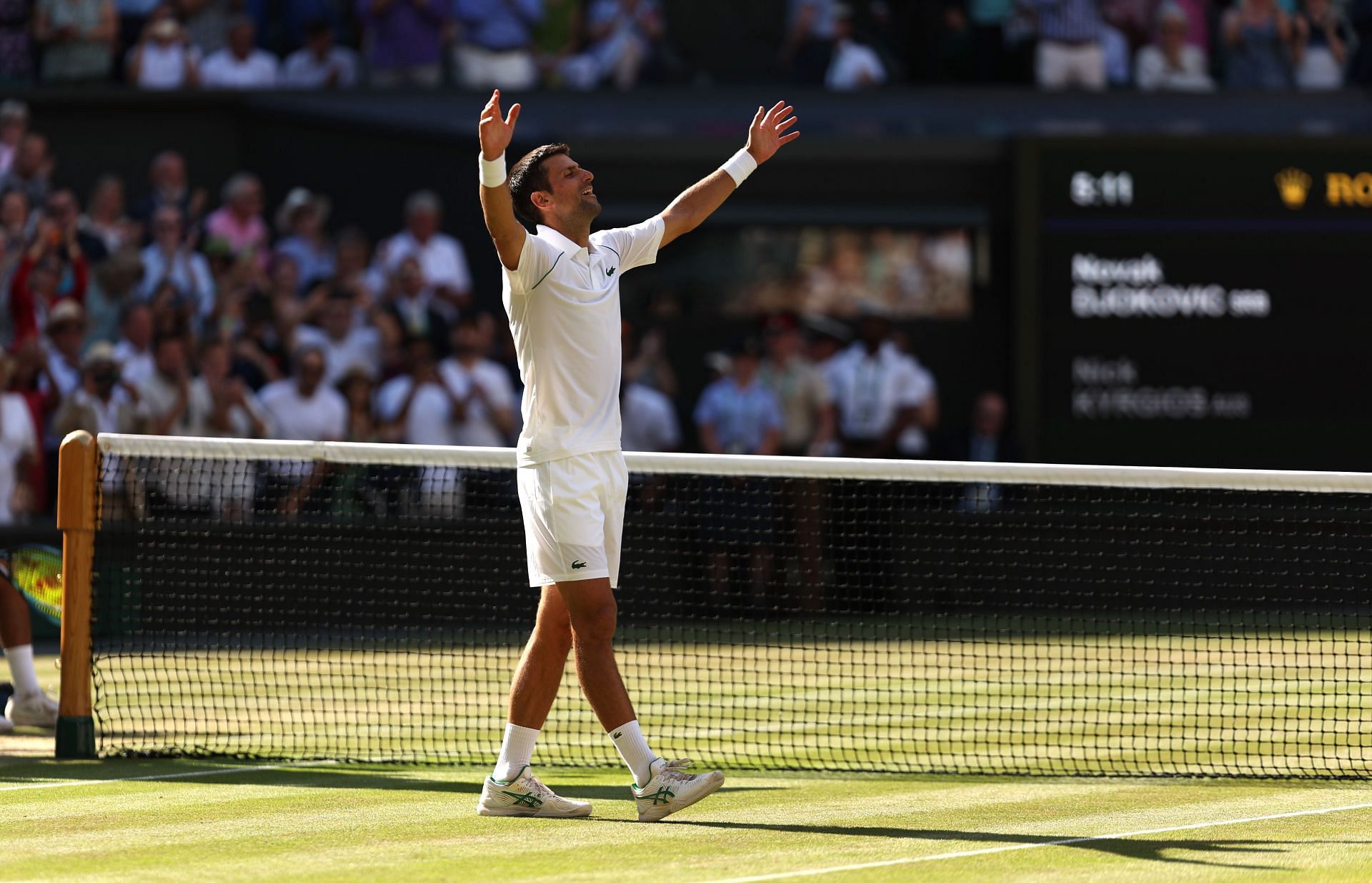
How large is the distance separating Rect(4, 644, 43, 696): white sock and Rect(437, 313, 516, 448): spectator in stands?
600cm

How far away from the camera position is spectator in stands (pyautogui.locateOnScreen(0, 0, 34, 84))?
17.5 metres

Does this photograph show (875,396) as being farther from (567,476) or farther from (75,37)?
(567,476)

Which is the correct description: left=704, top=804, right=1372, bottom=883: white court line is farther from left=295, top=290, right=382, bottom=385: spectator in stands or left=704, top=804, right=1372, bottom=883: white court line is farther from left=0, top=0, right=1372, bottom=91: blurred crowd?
left=0, top=0, right=1372, bottom=91: blurred crowd

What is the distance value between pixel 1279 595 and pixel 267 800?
9047 millimetres

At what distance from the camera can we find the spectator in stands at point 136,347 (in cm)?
1498

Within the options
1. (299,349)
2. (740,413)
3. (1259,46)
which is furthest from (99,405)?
(1259,46)

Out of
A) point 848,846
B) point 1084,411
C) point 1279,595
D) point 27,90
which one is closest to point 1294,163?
point 1084,411

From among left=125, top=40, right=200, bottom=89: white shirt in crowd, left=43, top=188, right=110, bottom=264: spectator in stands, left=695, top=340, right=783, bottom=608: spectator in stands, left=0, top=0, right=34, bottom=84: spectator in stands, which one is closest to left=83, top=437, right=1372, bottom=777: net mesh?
left=695, top=340, right=783, bottom=608: spectator in stands

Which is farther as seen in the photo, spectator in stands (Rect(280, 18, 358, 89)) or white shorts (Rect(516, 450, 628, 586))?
spectator in stands (Rect(280, 18, 358, 89))

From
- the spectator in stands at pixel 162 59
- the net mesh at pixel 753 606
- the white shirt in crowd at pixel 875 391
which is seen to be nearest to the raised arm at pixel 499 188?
the net mesh at pixel 753 606

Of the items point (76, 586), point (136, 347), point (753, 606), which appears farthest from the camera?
point (136, 347)

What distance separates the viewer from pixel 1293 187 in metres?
17.2

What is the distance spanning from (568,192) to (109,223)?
9.75 metres

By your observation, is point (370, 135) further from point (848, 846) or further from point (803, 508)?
point (848, 846)
